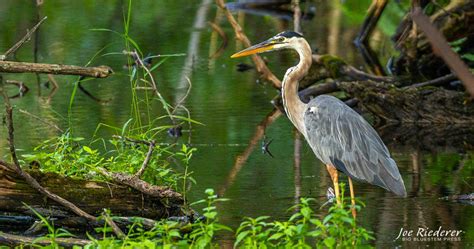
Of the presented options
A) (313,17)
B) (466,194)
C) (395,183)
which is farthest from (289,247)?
(313,17)

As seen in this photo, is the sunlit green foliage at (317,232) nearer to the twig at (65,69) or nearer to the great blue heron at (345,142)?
the twig at (65,69)

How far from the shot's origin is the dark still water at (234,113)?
7.13 metres

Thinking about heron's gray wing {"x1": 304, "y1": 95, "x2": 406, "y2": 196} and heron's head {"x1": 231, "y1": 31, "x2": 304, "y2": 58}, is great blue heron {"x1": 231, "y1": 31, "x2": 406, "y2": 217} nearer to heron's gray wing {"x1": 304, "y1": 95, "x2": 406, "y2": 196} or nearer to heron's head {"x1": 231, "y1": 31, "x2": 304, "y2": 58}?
heron's gray wing {"x1": 304, "y1": 95, "x2": 406, "y2": 196}

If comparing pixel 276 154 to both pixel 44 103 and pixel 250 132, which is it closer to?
pixel 250 132

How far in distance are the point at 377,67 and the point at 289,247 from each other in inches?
416

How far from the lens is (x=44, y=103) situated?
11984 mm

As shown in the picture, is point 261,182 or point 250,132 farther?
point 250,132

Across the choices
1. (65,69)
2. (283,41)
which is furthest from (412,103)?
(65,69)

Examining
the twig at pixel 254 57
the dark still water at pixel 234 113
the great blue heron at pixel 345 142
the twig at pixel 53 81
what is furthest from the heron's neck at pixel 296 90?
the twig at pixel 53 81

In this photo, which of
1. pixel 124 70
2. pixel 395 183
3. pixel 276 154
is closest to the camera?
pixel 395 183

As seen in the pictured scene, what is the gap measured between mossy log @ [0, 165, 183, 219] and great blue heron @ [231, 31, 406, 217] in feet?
3.68

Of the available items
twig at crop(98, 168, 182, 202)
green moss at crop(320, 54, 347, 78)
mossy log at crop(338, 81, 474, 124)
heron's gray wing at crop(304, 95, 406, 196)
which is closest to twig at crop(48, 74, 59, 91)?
green moss at crop(320, 54, 347, 78)

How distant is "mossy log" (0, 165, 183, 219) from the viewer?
6.21m

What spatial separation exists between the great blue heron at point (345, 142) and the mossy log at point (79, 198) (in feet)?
3.68
